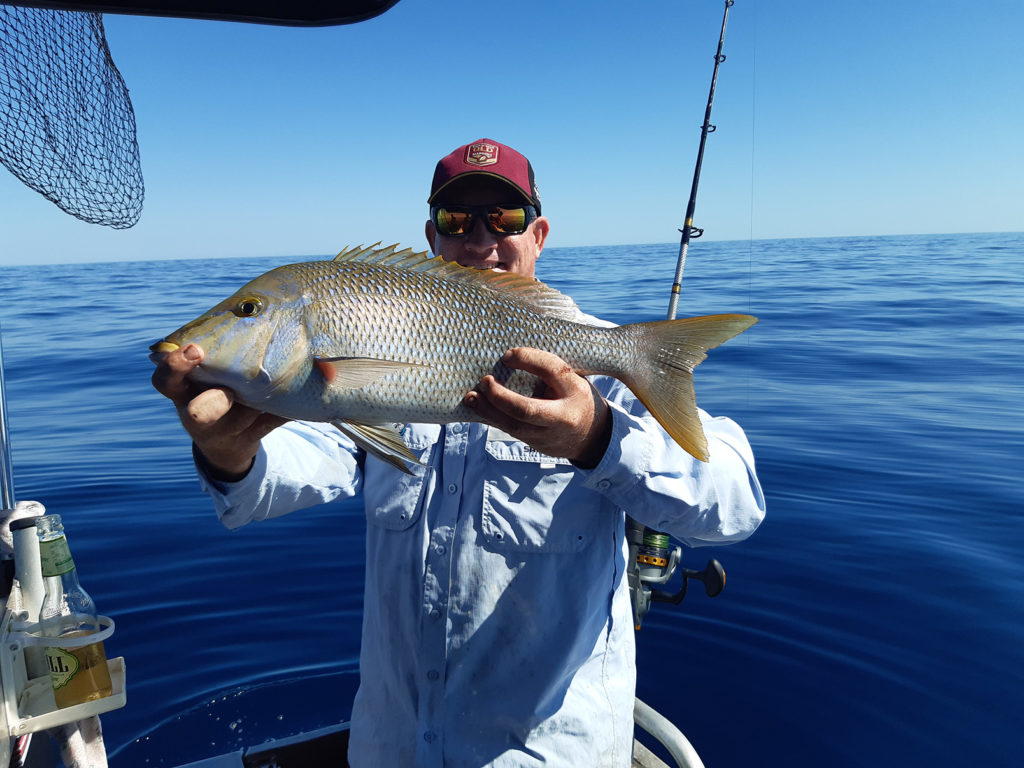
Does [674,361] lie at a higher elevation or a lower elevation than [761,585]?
higher

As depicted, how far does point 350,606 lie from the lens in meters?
5.58

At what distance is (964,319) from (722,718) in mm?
16245

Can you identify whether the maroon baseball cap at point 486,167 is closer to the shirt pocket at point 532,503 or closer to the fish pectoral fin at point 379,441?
the shirt pocket at point 532,503

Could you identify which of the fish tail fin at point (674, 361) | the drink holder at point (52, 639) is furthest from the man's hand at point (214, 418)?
the fish tail fin at point (674, 361)

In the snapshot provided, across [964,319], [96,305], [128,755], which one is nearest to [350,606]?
[128,755]

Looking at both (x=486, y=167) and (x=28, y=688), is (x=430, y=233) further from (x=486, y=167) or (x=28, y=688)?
(x=28, y=688)

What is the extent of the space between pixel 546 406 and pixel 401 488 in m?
0.77

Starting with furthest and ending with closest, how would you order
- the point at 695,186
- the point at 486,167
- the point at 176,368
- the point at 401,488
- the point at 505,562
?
the point at 695,186 → the point at 486,167 → the point at 401,488 → the point at 505,562 → the point at 176,368

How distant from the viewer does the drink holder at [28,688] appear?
2340mm

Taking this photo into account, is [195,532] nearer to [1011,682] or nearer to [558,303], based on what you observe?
[558,303]

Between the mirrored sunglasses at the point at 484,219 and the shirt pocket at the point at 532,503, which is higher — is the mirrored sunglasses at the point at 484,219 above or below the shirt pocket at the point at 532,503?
above

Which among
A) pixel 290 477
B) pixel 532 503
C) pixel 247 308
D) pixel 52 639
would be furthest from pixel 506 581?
pixel 52 639

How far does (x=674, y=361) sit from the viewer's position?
2088 mm

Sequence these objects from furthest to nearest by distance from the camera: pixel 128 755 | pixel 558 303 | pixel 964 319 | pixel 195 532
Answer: pixel 964 319
pixel 195 532
pixel 128 755
pixel 558 303
